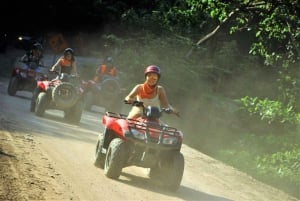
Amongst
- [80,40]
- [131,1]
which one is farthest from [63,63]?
[80,40]

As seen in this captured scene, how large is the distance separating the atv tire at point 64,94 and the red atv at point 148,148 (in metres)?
5.77

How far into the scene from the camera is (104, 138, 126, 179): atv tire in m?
8.23

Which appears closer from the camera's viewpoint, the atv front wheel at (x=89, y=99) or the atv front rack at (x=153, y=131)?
the atv front rack at (x=153, y=131)

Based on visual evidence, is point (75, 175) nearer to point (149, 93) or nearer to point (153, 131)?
point (153, 131)

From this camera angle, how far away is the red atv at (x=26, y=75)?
19438 millimetres

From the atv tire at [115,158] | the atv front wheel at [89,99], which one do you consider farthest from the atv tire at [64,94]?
the atv tire at [115,158]

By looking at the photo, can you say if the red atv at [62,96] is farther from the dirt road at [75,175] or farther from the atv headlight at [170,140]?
the atv headlight at [170,140]

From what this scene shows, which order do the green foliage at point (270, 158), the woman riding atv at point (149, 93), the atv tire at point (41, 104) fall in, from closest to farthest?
the woman riding atv at point (149, 93) → the atv tire at point (41, 104) → the green foliage at point (270, 158)

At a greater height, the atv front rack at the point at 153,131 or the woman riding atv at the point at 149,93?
the woman riding atv at the point at 149,93

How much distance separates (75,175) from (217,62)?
2575cm

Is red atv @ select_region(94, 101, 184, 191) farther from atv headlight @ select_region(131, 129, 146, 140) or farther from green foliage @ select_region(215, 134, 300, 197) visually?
green foliage @ select_region(215, 134, 300, 197)

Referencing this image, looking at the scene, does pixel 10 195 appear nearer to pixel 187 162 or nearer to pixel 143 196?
pixel 143 196

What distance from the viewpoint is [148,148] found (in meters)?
8.23

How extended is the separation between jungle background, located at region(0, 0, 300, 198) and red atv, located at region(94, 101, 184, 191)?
795 cm
